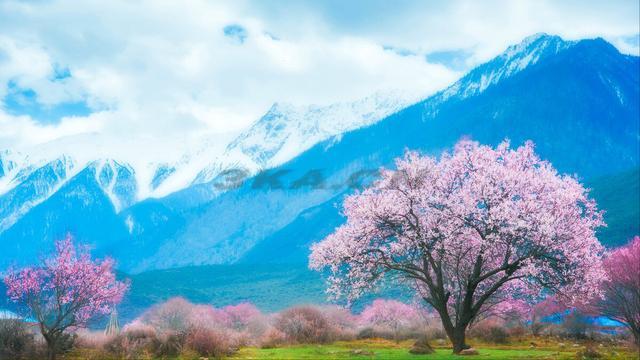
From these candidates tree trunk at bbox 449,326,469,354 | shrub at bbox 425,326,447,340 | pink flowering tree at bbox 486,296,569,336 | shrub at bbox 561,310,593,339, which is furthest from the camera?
shrub at bbox 561,310,593,339

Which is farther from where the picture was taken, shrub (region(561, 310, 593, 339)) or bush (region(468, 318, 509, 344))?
shrub (region(561, 310, 593, 339))

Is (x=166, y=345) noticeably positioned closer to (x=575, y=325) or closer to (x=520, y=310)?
(x=520, y=310)

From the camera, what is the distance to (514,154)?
35125 millimetres

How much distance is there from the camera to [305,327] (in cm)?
5112

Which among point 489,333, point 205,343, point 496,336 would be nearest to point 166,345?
point 205,343

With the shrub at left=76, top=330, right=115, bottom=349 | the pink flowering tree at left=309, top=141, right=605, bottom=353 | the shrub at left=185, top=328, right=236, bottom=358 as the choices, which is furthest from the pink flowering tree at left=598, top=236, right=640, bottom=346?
the shrub at left=76, top=330, right=115, bottom=349

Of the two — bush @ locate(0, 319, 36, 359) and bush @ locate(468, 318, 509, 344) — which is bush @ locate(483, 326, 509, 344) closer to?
bush @ locate(468, 318, 509, 344)

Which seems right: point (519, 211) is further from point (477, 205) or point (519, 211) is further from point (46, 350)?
point (46, 350)

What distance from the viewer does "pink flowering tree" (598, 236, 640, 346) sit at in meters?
50.5

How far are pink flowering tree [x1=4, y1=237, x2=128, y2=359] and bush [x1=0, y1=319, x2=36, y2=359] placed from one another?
3.87ft

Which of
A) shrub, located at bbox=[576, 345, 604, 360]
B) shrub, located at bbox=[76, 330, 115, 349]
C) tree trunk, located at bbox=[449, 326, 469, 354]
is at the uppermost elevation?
shrub, located at bbox=[76, 330, 115, 349]

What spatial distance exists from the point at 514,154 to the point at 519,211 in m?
5.85

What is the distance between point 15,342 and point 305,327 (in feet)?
82.7

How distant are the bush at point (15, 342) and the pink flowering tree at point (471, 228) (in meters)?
16.3
